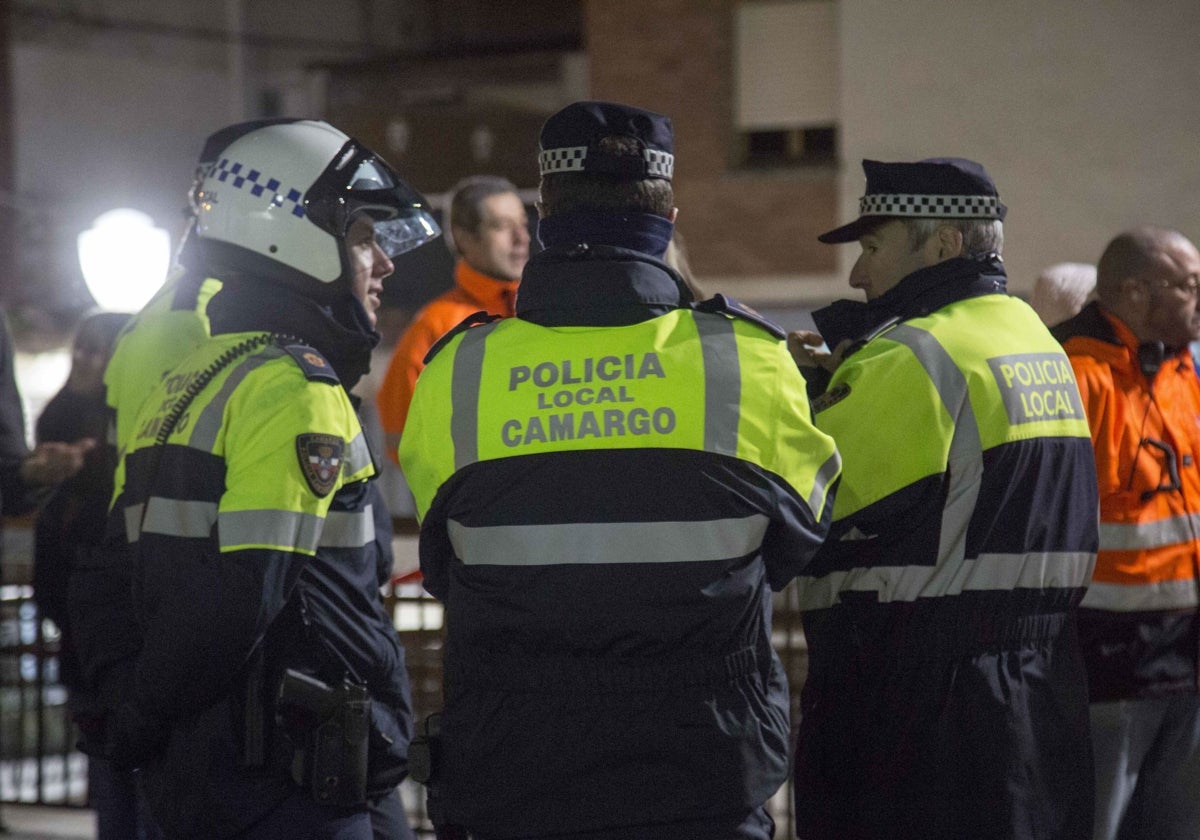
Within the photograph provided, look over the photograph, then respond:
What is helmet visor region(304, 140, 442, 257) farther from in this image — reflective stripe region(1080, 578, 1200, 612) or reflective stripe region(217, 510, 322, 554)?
reflective stripe region(1080, 578, 1200, 612)

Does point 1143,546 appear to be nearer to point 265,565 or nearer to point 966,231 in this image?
point 966,231

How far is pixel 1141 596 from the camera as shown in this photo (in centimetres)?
426

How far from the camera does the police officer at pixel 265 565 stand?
117 inches

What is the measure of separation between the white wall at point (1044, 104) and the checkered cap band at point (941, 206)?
11.1 m

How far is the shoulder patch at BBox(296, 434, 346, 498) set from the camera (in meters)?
2.98

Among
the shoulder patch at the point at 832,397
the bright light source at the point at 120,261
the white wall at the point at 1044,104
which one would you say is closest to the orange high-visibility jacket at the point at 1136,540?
the shoulder patch at the point at 832,397

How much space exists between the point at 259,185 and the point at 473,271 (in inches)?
98.4

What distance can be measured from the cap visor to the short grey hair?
0.10 metres

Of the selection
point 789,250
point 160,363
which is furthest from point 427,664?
point 789,250

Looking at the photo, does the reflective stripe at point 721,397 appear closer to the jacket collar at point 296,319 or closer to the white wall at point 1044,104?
the jacket collar at point 296,319

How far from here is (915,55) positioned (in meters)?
14.7

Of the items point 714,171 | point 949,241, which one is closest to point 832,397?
point 949,241

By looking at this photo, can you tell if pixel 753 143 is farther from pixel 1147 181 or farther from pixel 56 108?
pixel 56 108

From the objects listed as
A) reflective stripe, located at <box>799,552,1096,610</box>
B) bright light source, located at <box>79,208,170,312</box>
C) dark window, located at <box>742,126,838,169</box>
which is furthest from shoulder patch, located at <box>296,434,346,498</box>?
dark window, located at <box>742,126,838,169</box>
